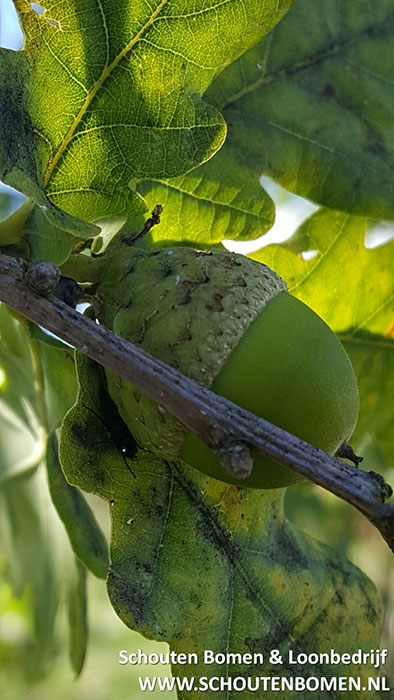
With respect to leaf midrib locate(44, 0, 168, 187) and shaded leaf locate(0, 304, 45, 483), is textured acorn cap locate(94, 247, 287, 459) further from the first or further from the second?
shaded leaf locate(0, 304, 45, 483)

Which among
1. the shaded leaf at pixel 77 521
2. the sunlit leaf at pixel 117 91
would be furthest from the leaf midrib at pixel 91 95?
the shaded leaf at pixel 77 521

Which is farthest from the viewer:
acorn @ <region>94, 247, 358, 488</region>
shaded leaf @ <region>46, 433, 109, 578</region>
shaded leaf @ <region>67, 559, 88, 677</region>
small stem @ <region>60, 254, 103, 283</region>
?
shaded leaf @ <region>67, 559, 88, 677</region>

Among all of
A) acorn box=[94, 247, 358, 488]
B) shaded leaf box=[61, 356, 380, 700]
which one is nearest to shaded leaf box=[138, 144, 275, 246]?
acorn box=[94, 247, 358, 488]

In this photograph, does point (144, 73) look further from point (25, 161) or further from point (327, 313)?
point (327, 313)

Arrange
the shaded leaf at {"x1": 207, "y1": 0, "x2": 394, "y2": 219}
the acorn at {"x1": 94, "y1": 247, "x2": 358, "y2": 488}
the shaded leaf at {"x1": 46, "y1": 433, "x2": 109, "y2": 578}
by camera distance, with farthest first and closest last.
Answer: the shaded leaf at {"x1": 207, "y1": 0, "x2": 394, "y2": 219}
the shaded leaf at {"x1": 46, "y1": 433, "x2": 109, "y2": 578}
the acorn at {"x1": 94, "y1": 247, "x2": 358, "y2": 488}

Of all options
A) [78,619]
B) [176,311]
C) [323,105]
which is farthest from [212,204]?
[78,619]

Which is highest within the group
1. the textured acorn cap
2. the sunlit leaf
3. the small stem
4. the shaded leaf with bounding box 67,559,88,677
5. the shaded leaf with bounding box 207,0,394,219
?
the shaded leaf with bounding box 207,0,394,219

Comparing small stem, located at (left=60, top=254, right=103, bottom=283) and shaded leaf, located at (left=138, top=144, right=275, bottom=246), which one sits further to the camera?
shaded leaf, located at (left=138, top=144, right=275, bottom=246)
